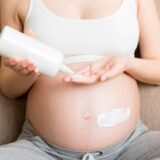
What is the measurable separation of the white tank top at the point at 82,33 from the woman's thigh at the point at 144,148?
216 millimetres

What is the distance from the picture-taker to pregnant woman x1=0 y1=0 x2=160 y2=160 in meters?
0.93

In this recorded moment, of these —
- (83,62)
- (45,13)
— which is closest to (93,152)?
(83,62)

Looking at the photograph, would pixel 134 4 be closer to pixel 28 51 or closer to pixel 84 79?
pixel 84 79

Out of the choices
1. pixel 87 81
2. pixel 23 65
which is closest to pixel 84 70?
pixel 87 81

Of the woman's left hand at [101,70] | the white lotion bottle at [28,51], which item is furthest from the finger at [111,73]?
the white lotion bottle at [28,51]

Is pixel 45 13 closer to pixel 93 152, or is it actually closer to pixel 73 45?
pixel 73 45

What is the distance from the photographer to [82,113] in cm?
93

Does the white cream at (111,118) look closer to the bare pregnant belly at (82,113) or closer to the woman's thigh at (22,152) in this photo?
the bare pregnant belly at (82,113)

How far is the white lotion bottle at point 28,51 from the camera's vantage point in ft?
2.54

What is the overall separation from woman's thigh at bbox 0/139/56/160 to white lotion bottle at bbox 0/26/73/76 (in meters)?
0.20

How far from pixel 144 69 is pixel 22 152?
352mm

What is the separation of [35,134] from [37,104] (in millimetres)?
73

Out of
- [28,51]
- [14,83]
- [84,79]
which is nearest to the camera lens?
[28,51]

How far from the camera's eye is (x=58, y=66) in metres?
0.81
